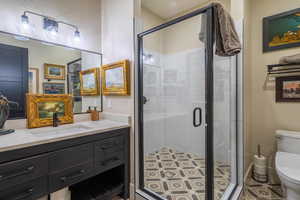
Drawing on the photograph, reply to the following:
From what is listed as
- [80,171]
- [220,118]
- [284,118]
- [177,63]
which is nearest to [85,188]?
[80,171]

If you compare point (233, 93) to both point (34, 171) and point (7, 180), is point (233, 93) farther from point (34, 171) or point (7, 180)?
point (7, 180)

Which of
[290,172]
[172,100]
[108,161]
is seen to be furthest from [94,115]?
[290,172]

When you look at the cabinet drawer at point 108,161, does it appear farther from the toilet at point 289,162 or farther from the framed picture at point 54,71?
the toilet at point 289,162

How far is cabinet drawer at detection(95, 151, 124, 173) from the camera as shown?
4.55ft

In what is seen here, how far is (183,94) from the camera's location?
100 inches

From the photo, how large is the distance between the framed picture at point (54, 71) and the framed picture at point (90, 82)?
0.73 feet

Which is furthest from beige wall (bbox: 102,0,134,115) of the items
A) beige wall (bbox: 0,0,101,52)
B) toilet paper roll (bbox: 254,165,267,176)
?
toilet paper roll (bbox: 254,165,267,176)

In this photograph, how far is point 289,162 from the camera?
1.43 metres

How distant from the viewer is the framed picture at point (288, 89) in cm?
178

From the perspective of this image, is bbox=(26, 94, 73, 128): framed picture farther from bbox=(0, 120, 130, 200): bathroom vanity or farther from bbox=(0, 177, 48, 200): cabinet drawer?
bbox=(0, 177, 48, 200): cabinet drawer

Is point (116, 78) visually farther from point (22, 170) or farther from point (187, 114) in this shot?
point (187, 114)

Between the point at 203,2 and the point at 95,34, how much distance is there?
1804mm

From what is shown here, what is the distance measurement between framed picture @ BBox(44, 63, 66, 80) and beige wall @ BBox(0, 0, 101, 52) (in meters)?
0.28

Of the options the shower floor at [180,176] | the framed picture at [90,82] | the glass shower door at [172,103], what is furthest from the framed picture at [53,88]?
the shower floor at [180,176]
